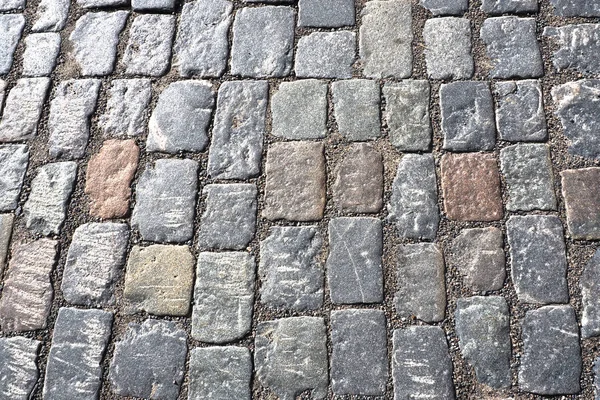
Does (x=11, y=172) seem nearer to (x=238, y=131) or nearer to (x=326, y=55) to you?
(x=238, y=131)

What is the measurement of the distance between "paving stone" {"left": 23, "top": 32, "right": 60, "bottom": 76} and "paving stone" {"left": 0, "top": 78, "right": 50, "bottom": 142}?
6 cm

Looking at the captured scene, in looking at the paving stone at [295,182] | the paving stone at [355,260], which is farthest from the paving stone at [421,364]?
the paving stone at [295,182]

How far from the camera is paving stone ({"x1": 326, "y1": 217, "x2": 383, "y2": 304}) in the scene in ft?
8.62

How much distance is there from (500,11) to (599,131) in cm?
82

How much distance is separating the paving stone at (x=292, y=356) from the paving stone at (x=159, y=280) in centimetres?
38

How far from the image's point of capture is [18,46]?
3.37m

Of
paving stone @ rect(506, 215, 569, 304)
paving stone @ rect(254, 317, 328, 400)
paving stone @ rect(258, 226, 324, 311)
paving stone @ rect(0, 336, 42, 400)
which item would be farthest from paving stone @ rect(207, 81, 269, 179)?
paving stone @ rect(506, 215, 569, 304)

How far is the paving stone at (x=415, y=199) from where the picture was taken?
2729 millimetres

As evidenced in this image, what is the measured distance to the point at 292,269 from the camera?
269 centimetres

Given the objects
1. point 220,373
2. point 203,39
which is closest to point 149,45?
point 203,39

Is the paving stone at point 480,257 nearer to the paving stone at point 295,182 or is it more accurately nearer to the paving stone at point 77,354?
the paving stone at point 295,182

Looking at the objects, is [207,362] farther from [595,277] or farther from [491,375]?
[595,277]

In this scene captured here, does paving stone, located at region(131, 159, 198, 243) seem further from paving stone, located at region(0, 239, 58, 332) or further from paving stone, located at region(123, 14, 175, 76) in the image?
paving stone, located at region(123, 14, 175, 76)

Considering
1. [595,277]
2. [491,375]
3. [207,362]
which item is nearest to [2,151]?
[207,362]
